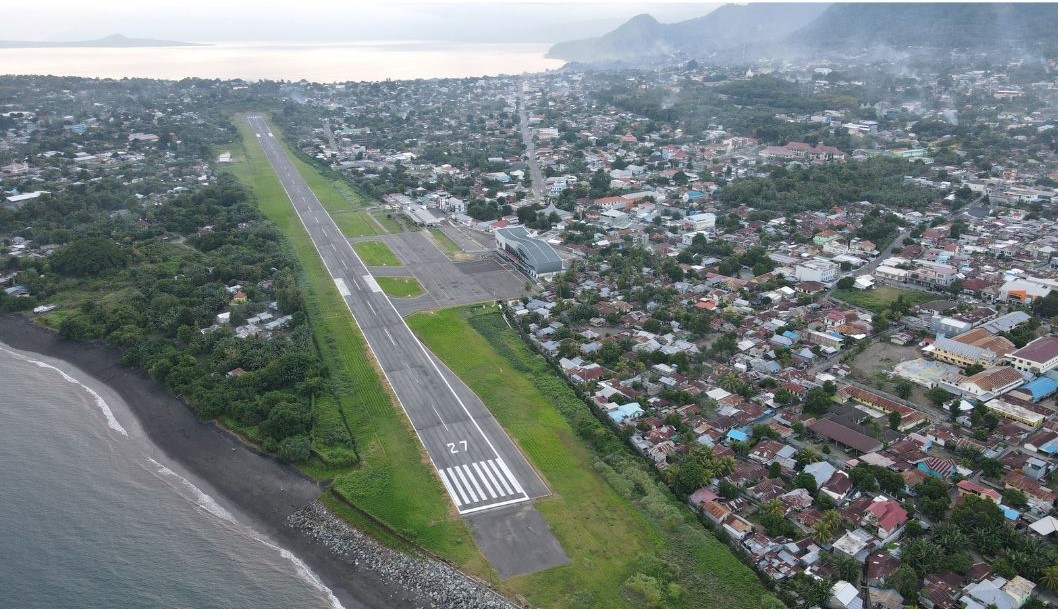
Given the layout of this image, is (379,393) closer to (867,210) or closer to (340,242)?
(340,242)

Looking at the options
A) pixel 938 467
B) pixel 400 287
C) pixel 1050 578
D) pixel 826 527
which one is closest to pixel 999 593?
pixel 1050 578

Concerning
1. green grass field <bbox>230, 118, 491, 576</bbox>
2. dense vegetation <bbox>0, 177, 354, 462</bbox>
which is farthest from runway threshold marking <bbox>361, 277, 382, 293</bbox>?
dense vegetation <bbox>0, 177, 354, 462</bbox>

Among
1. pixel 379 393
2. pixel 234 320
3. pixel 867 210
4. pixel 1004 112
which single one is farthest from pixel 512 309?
pixel 1004 112

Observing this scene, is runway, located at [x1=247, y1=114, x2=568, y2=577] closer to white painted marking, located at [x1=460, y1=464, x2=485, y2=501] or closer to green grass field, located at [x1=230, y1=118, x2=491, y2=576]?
white painted marking, located at [x1=460, y1=464, x2=485, y2=501]

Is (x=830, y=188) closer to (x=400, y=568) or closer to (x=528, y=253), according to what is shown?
(x=528, y=253)

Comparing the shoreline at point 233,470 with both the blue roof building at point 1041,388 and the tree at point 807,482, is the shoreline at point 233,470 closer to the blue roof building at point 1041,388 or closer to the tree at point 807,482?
the tree at point 807,482
